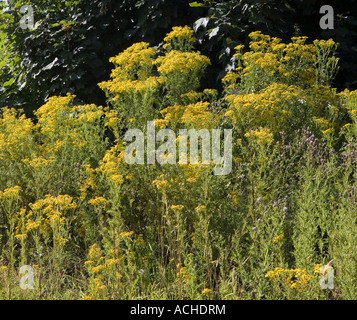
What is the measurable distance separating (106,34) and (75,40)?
46cm

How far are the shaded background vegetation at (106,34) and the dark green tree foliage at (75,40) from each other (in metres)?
0.01

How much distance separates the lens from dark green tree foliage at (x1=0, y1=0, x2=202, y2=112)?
5.96m

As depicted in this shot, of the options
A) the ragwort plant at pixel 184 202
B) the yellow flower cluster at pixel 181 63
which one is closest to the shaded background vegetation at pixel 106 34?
the ragwort plant at pixel 184 202

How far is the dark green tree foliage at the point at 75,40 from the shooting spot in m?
5.96

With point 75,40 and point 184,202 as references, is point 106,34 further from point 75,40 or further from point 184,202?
point 184,202

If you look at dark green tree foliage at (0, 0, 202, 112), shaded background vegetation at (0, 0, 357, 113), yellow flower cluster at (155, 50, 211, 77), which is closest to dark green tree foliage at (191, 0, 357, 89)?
shaded background vegetation at (0, 0, 357, 113)

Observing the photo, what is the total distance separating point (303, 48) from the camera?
14.9ft

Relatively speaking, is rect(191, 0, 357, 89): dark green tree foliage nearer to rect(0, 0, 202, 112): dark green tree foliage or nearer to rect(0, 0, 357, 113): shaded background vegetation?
rect(0, 0, 357, 113): shaded background vegetation

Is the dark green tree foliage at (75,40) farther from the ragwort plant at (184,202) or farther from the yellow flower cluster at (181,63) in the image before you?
the yellow flower cluster at (181,63)

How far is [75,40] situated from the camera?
Answer: 607 centimetres

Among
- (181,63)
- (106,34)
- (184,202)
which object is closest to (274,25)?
(106,34)

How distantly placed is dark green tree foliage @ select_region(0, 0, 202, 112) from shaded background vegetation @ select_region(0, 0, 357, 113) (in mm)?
11

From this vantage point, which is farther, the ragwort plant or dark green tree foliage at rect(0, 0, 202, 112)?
dark green tree foliage at rect(0, 0, 202, 112)
